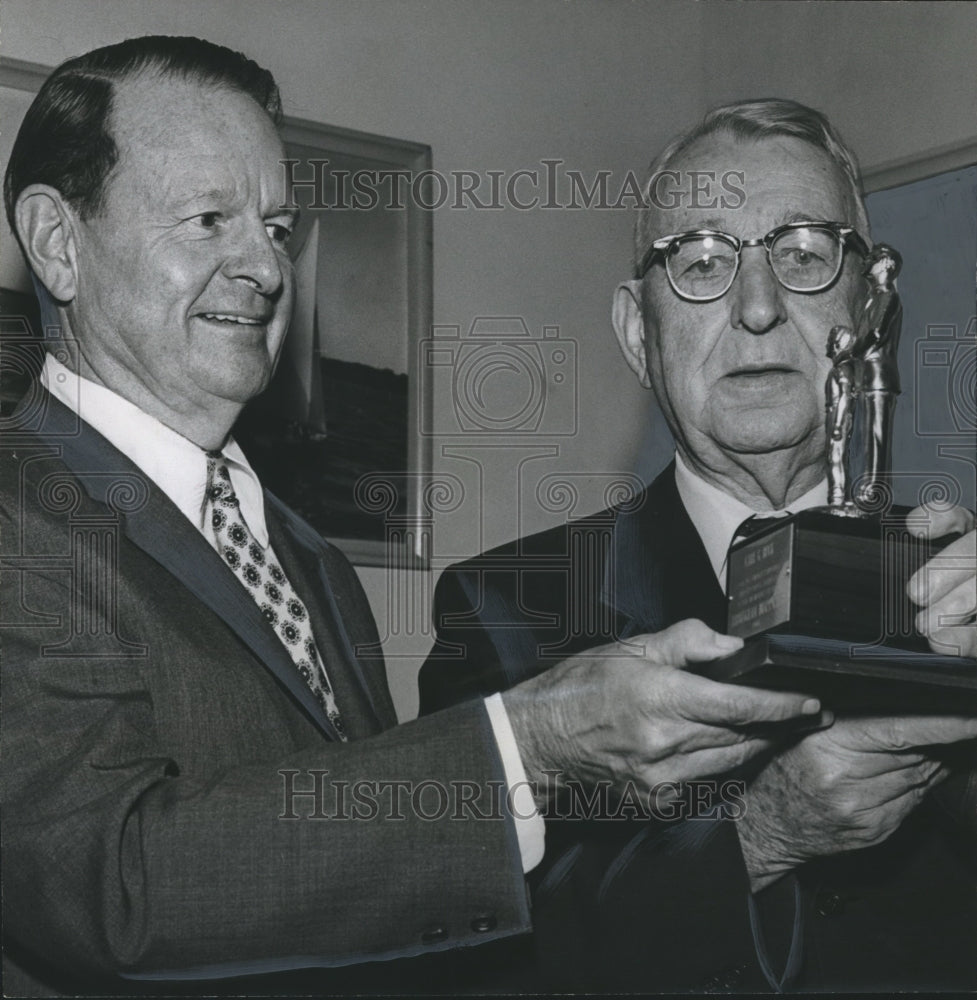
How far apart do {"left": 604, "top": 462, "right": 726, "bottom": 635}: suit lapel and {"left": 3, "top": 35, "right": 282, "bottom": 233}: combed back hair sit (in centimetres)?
67

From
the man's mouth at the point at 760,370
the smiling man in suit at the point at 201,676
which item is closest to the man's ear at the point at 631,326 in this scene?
the man's mouth at the point at 760,370

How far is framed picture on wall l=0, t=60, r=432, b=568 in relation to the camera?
194 centimetres

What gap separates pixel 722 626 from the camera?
188cm

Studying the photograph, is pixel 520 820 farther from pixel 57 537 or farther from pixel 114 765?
pixel 57 537

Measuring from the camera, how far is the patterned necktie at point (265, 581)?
1854 mm

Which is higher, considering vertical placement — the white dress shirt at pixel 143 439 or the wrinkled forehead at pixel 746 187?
the wrinkled forehead at pixel 746 187

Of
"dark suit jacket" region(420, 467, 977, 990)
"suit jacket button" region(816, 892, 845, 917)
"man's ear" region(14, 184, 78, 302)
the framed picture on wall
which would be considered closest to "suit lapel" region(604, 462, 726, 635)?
"dark suit jacket" region(420, 467, 977, 990)

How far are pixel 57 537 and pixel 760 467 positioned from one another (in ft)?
2.76

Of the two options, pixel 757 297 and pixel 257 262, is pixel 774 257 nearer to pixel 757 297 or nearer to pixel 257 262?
pixel 757 297

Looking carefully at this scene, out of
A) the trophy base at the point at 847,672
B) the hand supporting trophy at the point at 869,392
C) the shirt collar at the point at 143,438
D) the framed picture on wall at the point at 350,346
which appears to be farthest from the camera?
the framed picture on wall at the point at 350,346

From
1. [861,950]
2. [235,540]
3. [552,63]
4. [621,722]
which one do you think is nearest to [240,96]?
[552,63]

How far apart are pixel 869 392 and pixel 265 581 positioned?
74cm

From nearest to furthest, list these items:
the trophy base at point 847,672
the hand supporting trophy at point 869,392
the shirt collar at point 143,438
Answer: the trophy base at point 847,672 → the hand supporting trophy at point 869,392 → the shirt collar at point 143,438

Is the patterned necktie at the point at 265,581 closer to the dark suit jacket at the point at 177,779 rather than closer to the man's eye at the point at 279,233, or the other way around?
the dark suit jacket at the point at 177,779
